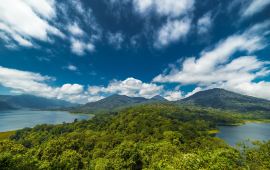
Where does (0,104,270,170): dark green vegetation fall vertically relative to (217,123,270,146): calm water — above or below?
above

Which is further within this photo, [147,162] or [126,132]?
[126,132]

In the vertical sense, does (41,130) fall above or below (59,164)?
above

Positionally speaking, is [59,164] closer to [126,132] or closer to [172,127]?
[126,132]

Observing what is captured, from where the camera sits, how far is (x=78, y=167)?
52.4m

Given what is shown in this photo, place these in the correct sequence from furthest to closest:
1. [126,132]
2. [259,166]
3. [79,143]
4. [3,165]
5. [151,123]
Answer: [151,123]
[126,132]
[79,143]
[3,165]
[259,166]

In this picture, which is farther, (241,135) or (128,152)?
(241,135)

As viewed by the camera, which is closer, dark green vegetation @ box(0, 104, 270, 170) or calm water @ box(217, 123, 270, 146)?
dark green vegetation @ box(0, 104, 270, 170)

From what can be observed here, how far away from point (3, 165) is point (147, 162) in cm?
3855

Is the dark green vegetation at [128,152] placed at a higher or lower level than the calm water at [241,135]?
higher

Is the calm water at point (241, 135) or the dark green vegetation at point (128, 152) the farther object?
the calm water at point (241, 135)

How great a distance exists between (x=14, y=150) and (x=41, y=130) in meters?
83.8

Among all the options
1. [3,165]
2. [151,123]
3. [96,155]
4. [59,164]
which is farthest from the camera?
[151,123]

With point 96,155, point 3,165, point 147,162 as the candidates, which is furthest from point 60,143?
point 3,165

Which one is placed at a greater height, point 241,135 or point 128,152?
point 128,152
